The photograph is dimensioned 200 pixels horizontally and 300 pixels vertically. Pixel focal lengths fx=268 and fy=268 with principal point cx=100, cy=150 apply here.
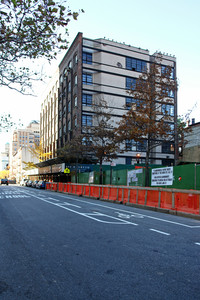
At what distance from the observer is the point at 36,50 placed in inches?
316

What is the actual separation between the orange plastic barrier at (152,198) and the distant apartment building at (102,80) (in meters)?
28.5

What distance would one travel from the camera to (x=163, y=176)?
1658 centimetres

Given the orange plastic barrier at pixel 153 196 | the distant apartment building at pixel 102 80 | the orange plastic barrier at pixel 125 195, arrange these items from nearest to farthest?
the orange plastic barrier at pixel 153 196
the orange plastic barrier at pixel 125 195
the distant apartment building at pixel 102 80

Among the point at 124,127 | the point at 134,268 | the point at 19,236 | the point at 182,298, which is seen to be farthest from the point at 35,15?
the point at 124,127

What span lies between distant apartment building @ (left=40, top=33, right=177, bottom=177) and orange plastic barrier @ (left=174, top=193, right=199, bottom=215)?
31.0 m

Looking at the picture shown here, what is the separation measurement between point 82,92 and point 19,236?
4096 cm

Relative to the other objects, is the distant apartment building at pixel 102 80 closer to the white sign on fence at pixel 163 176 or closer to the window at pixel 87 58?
the window at pixel 87 58

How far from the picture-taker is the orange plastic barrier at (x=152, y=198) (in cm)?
1499

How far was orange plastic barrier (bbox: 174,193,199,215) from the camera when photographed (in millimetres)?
12141

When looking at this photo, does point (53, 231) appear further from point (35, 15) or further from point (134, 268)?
point (35, 15)

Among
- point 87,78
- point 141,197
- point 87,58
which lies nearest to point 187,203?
point 141,197

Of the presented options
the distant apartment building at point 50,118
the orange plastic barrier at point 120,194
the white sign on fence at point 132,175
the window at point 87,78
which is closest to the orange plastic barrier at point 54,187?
the distant apartment building at point 50,118

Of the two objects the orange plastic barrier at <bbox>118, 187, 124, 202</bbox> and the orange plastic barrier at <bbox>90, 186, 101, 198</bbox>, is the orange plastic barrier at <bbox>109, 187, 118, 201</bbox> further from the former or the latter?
the orange plastic barrier at <bbox>90, 186, 101, 198</bbox>

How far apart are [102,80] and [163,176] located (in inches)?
1315
